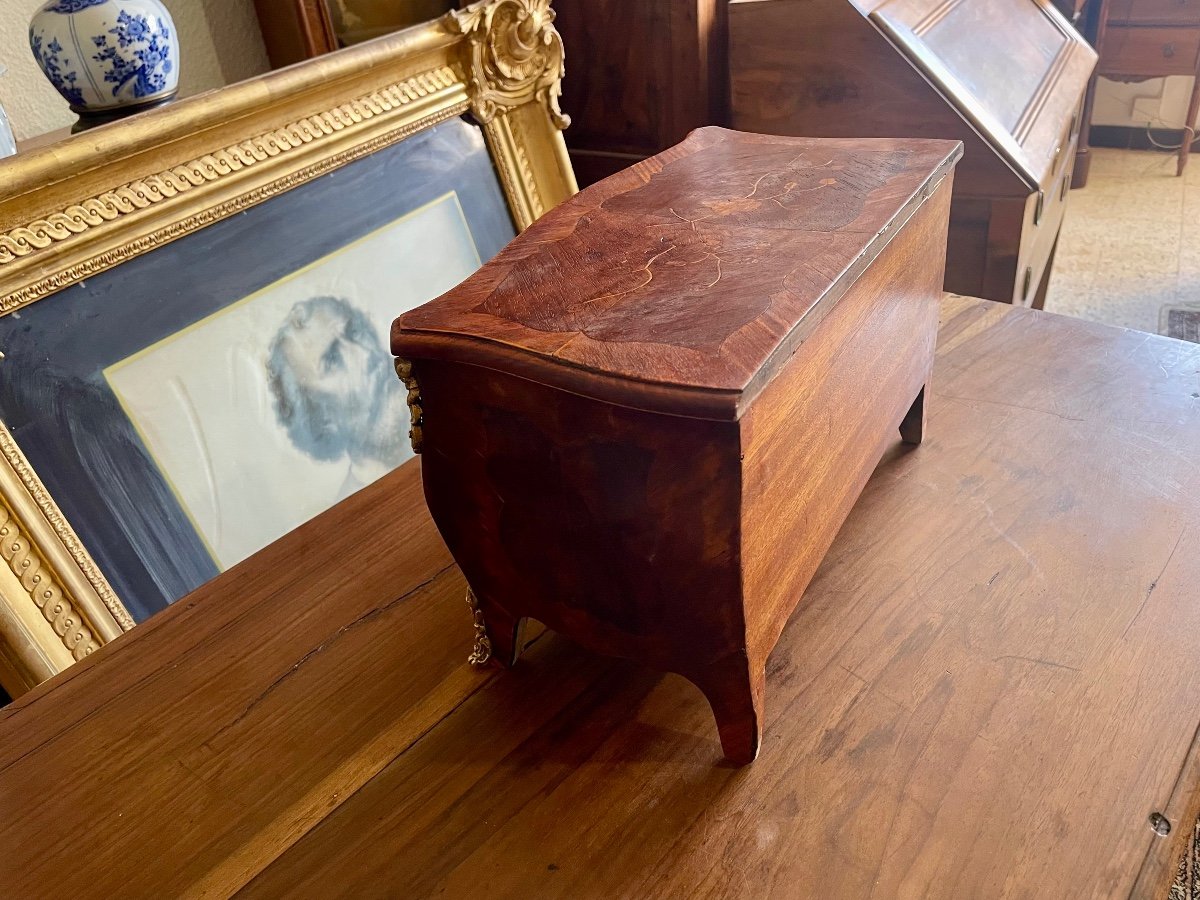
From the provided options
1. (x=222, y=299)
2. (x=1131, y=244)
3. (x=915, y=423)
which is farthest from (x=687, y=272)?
(x=1131, y=244)

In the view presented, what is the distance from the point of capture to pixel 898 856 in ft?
2.02

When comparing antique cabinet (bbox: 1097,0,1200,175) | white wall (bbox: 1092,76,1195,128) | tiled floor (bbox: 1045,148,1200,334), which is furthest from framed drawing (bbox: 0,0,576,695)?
white wall (bbox: 1092,76,1195,128)

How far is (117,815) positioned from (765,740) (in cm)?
51

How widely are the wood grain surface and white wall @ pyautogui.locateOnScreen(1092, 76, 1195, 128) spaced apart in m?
2.66

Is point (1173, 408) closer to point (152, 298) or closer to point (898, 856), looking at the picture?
point (898, 856)

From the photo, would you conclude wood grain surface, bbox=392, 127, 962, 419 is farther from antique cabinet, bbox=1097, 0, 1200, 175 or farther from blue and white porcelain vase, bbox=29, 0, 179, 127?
antique cabinet, bbox=1097, 0, 1200, 175

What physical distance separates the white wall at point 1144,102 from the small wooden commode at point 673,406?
9.12 ft

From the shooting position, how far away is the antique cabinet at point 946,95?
1.33 metres

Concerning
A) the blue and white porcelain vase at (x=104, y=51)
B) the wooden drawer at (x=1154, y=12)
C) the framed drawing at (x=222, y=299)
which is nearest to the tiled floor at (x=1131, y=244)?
the wooden drawer at (x=1154, y=12)

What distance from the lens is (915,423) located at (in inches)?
39.8

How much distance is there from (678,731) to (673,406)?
1.03ft

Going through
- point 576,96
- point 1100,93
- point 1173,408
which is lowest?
point 1100,93

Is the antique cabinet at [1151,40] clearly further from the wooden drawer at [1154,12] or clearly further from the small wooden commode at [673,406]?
the small wooden commode at [673,406]

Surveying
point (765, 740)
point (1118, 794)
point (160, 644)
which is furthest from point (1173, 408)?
point (160, 644)
